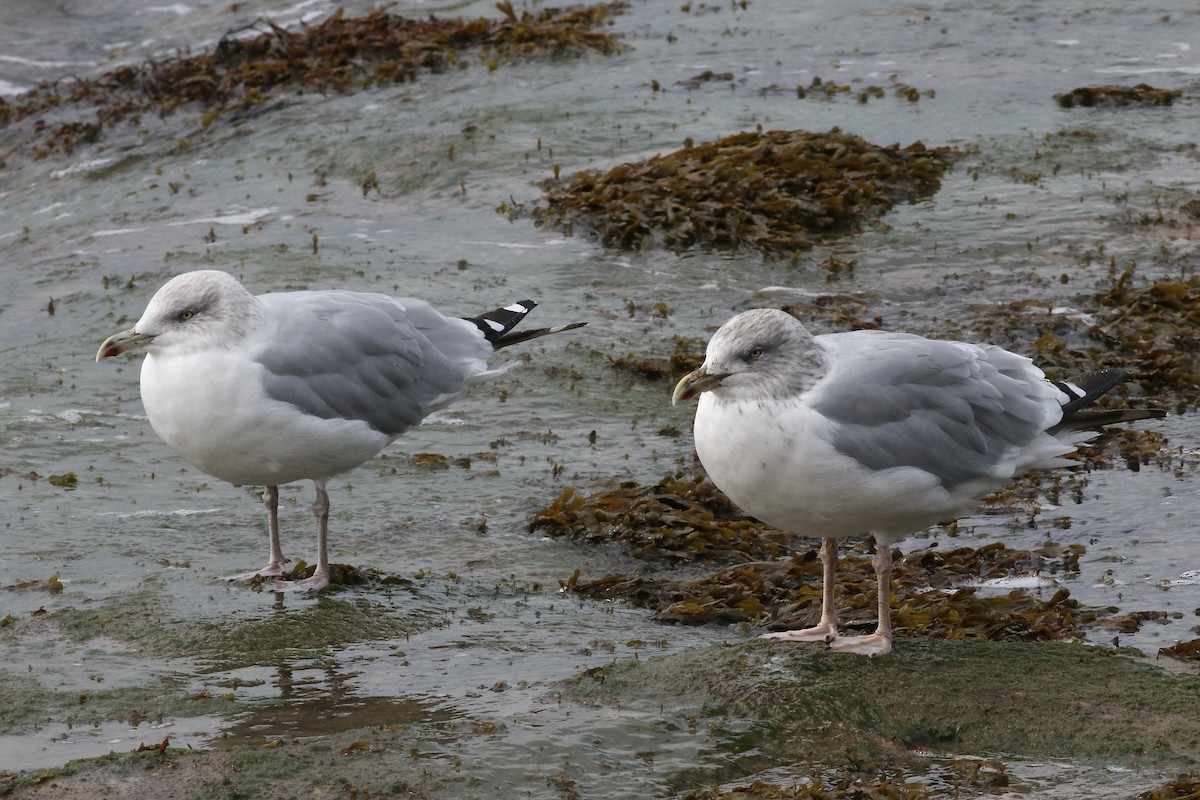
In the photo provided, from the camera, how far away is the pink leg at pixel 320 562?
6422 mm

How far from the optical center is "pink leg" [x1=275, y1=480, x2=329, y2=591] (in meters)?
6.42

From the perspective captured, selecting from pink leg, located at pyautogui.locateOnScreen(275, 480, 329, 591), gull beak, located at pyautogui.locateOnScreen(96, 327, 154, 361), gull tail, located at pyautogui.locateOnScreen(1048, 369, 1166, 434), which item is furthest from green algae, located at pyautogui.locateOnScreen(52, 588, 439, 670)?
gull tail, located at pyautogui.locateOnScreen(1048, 369, 1166, 434)

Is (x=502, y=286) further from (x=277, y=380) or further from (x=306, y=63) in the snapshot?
(x=306, y=63)

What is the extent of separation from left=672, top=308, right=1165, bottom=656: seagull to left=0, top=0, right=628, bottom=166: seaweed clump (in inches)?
410

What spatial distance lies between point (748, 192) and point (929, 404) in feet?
19.0

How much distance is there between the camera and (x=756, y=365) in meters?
5.28

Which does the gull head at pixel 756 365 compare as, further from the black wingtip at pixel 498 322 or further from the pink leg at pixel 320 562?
the black wingtip at pixel 498 322

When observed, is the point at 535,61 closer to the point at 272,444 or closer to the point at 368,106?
the point at 368,106

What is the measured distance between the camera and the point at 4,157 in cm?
1550

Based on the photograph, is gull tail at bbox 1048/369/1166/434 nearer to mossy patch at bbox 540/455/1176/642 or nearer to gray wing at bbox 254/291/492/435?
mossy patch at bbox 540/455/1176/642

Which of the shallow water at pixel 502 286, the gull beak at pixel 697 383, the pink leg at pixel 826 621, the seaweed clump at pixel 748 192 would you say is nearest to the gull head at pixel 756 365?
the gull beak at pixel 697 383

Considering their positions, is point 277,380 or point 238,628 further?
point 277,380

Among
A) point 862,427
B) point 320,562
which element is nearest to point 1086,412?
point 862,427

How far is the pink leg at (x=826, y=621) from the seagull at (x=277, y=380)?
2092 mm
